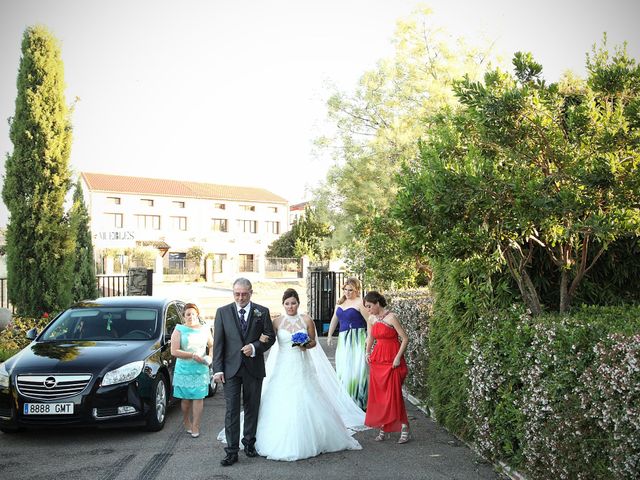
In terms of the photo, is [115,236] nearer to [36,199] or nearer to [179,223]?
[179,223]

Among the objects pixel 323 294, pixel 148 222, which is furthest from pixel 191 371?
pixel 148 222

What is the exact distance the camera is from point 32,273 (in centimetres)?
1789

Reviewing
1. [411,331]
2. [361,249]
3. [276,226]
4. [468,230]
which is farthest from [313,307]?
Result: [276,226]

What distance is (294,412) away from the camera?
7395 mm

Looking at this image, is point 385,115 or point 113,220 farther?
point 113,220

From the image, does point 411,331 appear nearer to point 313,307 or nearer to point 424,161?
point 424,161

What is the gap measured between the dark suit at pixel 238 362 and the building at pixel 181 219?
60.0 m

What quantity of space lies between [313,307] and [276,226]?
68024 mm

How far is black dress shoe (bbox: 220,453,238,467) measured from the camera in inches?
273

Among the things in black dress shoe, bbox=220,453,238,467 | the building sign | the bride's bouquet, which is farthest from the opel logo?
the building sign

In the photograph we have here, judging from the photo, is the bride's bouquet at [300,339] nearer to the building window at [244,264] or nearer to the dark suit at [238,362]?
the dark suit at [238,362]

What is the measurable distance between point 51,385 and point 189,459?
210cm

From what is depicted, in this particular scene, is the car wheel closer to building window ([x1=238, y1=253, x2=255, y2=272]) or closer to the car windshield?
the car windshield

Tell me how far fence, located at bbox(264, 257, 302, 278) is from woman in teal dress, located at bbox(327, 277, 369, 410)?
5773cm
